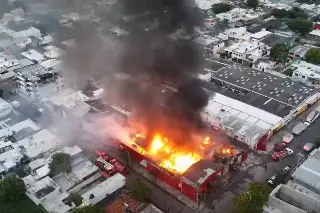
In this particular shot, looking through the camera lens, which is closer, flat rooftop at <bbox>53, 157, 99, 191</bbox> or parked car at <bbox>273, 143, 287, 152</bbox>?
flat rooftop at <bbox>53, 157, 99, 191</bbox>

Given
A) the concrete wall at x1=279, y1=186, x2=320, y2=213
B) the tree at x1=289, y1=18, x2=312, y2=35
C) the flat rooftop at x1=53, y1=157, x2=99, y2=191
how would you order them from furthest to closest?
the tree at x1=289, y1=18, x2=312, y2=35
the flat rooftop at x1=53, y1=157, x2=99, y2=191
the concrete wall at x1=279, y1=186, x2=320, y2=213

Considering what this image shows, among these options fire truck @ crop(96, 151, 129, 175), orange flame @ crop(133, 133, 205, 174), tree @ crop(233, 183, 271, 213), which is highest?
tree @ crop(233, 183, 271, 213)

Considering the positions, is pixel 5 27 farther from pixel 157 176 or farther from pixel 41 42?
pixel 157 176

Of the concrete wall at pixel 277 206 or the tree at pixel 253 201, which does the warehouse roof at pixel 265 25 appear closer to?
the concrete wall at pixel 277 206

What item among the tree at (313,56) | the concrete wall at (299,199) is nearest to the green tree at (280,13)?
the tree at (313,56)

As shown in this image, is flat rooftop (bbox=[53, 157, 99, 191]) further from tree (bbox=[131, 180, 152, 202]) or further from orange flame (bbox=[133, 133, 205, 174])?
tree (bbox=[131, 180, 152, 202])

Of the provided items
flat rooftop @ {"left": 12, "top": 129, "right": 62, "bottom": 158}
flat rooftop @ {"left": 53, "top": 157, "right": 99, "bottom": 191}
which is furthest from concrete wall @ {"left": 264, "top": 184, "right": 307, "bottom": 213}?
flat rooftop @ {"left": 12, "top": 129, "right": 62, "bottom": 158}

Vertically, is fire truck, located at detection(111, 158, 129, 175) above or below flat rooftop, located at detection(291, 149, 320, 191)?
below

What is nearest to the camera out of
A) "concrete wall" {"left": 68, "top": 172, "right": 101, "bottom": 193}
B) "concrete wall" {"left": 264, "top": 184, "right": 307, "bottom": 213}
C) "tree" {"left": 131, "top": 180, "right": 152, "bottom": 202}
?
"concrete wall" {"left": 264, "top": 184, "right": 307, "bottom": 213}
